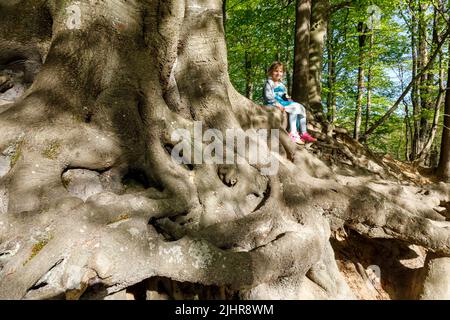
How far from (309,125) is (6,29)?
5.05 meters

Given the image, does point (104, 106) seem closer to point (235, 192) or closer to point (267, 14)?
point (235, 192)

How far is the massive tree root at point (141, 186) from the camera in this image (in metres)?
1.85

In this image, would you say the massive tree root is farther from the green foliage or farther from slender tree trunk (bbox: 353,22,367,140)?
slender tree trunk (bbox: 353,22,367,140)

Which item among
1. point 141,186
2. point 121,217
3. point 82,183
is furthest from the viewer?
point 141,186

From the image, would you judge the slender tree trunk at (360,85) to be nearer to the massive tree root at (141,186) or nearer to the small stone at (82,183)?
the massive tree root at (141,186)

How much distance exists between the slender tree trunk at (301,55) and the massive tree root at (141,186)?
12.2ft

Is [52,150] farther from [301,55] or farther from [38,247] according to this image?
[301,55]

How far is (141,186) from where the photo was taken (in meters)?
2.66

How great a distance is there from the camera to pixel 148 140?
2760 mm

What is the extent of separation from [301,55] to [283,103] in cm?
260

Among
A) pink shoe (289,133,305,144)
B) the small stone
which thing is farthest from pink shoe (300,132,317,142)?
the small stone

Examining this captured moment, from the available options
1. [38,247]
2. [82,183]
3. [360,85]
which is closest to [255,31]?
[360,85]

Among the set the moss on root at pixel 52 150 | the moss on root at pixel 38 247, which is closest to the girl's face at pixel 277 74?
the moss on root at pixel 52 150
